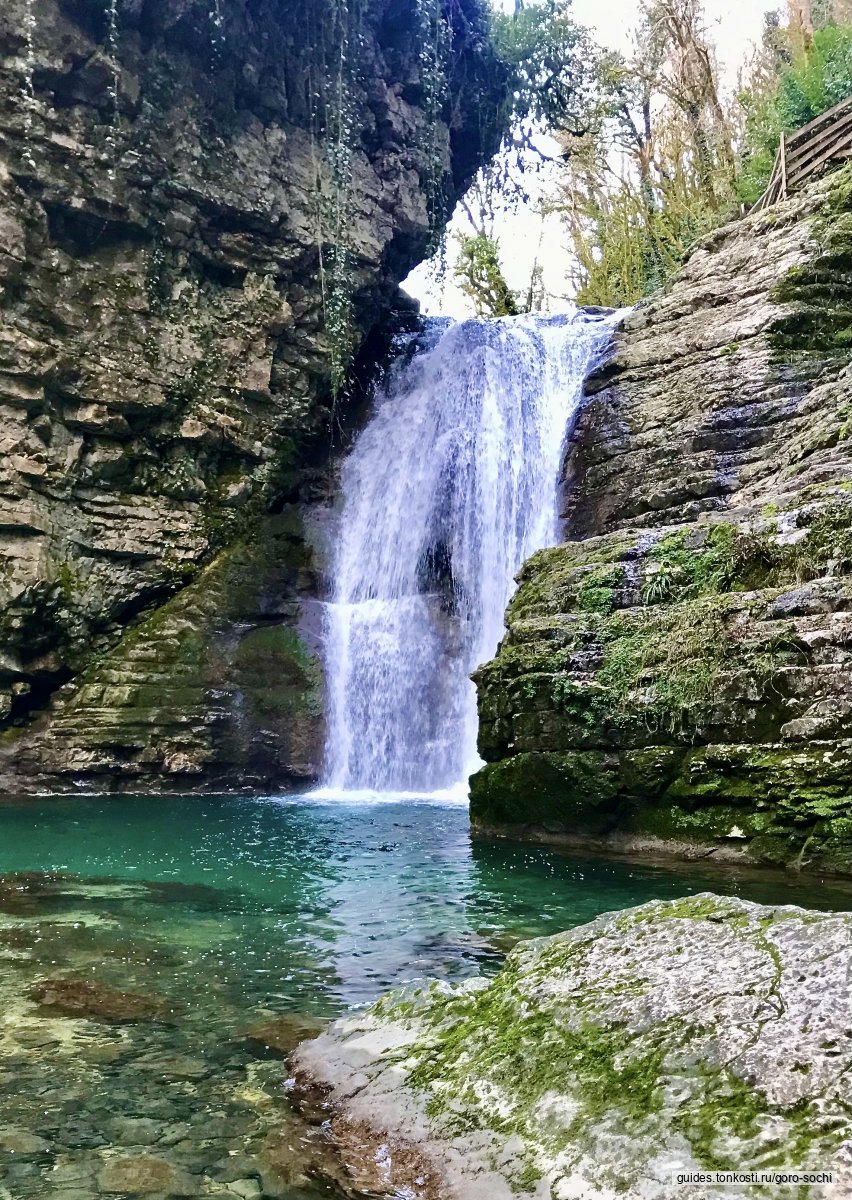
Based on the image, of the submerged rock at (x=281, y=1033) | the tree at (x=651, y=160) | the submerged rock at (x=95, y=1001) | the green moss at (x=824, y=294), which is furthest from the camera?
the tree at (x=651, y=160)

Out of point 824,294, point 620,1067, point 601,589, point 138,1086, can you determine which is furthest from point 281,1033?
point 824,294

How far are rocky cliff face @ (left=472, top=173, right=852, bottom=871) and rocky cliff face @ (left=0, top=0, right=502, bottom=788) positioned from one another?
6.40 m

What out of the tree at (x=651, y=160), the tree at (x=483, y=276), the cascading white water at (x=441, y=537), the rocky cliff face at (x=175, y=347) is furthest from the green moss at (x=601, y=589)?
the tree at (x=483, y=276)

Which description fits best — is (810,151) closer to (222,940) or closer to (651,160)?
(651,160)

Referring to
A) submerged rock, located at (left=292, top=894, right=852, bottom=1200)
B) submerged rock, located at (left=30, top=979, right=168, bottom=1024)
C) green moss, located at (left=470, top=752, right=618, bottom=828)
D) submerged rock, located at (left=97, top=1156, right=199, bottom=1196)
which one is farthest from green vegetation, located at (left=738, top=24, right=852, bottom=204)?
submerged rock, located at (left=97, top=1156, right=199, bottom=1196)

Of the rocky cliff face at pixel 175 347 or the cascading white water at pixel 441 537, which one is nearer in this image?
the rocky cliff face at pixel 175 347

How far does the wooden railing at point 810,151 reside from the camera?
15016 mm

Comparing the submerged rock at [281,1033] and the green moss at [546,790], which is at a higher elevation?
the green moss at [546,790]

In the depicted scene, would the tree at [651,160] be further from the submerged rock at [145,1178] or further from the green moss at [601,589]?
the submerged rock at [145,1178]

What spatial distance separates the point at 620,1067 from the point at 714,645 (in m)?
5.45

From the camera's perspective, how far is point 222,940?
205 inches

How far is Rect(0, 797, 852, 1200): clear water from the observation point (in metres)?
2.80

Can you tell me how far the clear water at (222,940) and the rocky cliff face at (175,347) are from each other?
3664 millimetres

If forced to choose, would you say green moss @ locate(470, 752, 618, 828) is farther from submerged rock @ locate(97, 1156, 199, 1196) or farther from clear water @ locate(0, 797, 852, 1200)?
submerged rock @ locate(97, 1156, 199, 1196)
